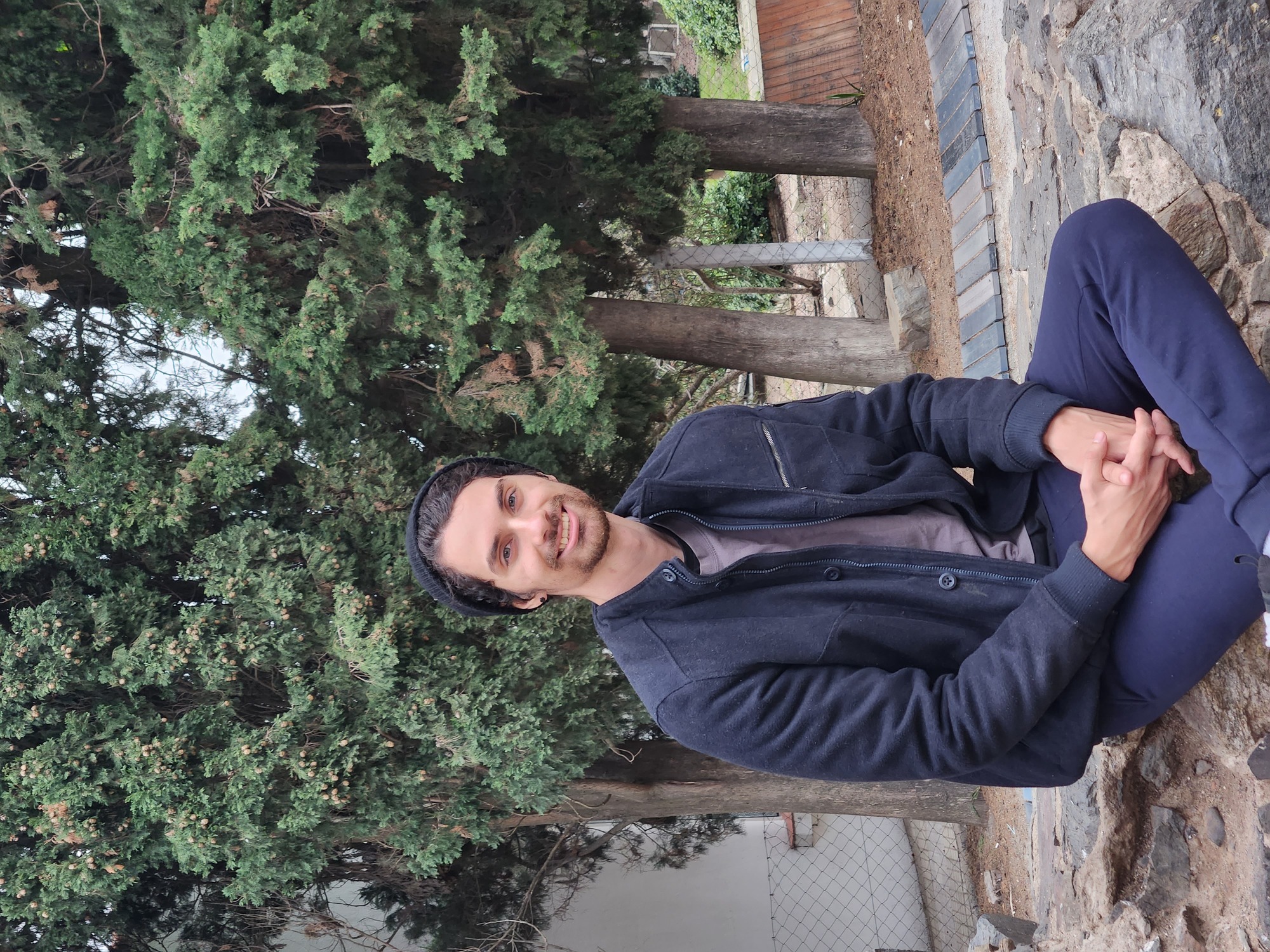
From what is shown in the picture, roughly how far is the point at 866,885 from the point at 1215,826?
517cm

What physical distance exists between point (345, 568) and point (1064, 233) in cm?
313

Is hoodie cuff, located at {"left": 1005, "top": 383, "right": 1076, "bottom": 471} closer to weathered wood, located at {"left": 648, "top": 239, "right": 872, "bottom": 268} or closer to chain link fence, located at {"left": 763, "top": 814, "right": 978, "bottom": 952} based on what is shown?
weathered wood, located at {"left": 648, "top": 239, "right": 872, "bottom": 268}

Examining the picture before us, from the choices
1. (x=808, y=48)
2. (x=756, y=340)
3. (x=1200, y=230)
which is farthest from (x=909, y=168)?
(x=1200, y=230)

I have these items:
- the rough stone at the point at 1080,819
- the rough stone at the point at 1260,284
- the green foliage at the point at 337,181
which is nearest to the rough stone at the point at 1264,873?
the rough stone at the point at 1080,819

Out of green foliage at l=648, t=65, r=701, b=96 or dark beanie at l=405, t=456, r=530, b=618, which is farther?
green foliage at l=648, t=65, r=701, b=96

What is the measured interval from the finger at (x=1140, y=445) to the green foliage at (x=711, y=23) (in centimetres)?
833

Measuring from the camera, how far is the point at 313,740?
3754mm

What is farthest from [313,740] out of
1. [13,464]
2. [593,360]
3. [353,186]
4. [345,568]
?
[353,186]

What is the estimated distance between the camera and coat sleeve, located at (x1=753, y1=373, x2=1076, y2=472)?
1.60m

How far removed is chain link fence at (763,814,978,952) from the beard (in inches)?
199

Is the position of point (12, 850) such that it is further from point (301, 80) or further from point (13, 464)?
point (301, 80)

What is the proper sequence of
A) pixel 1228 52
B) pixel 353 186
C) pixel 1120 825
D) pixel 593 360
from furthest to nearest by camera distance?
pixel 593 360 < pixel 353 186 < pixel 1120 825 < pixel 1228 52

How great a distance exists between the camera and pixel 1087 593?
1.38 m

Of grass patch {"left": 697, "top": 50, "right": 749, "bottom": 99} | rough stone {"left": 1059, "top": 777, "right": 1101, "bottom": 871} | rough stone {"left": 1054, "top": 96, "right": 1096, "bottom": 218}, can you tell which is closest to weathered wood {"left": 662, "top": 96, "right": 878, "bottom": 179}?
rough stone {"left": 1054, "top": 96, "right": 1096, "bottom": 218}
